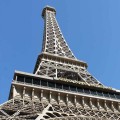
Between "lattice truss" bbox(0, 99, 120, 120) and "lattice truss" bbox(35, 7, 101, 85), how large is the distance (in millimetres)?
10520

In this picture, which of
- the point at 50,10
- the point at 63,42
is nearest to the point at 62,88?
the point at 63,42

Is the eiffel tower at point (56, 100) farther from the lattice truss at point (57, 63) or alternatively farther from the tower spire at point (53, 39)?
the tower spire at point (53, 39)

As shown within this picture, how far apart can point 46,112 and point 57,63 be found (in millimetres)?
21526

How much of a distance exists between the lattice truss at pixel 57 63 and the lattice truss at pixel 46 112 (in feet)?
34.5

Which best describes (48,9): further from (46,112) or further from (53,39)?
(46,112)

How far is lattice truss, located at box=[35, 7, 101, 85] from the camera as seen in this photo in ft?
Answer: 160

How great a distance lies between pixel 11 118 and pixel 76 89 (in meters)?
12.2

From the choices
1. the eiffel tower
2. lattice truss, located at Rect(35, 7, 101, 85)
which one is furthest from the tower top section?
the eiffel tower

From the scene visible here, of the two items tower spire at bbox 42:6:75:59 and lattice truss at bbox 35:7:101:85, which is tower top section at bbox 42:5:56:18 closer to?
tower spire at bbox 42:6:75:59

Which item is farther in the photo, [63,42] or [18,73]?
[63,42]

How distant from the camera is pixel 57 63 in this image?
174 ft

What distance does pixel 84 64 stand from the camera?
179 feet

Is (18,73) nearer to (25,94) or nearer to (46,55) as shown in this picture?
(25,94)

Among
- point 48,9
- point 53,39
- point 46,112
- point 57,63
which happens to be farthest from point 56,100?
point 48,9
